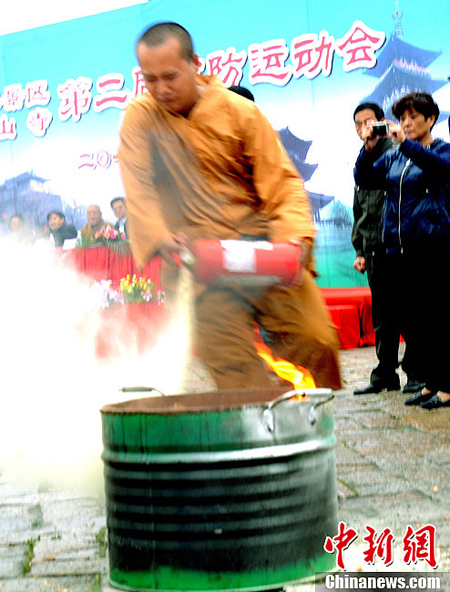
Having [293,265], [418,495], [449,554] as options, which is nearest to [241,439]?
[293,265]

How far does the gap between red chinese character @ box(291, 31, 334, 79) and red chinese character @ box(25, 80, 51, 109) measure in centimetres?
402

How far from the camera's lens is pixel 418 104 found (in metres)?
5.04

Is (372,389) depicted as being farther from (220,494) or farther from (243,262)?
(220,494)

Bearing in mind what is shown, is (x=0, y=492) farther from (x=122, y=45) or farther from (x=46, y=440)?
(x=122, y=45)

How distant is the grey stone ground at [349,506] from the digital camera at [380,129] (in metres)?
1.72

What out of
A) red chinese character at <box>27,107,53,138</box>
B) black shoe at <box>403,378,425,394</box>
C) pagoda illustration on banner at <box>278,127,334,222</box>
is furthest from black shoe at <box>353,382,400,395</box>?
red chinese character at <box>27,107,53,138</box>

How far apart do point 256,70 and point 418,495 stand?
26.5 feet

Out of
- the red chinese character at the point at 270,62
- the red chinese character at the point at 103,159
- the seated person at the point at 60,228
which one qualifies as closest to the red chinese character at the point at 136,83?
the red chinese character at the point at 103,159

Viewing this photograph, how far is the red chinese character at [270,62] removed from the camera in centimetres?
1034

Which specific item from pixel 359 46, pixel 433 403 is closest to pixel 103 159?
pixel 359 46

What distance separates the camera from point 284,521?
7.44ft

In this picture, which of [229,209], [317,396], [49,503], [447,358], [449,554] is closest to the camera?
[317,396]

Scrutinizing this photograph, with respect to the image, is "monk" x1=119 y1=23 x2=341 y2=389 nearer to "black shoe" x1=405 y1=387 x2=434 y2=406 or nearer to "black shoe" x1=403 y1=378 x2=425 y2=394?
"black shoe" x1=405 y1=387 x2=434 y2=406

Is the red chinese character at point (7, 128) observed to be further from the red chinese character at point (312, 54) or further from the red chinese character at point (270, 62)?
the red chinese character at point (312, 54)
